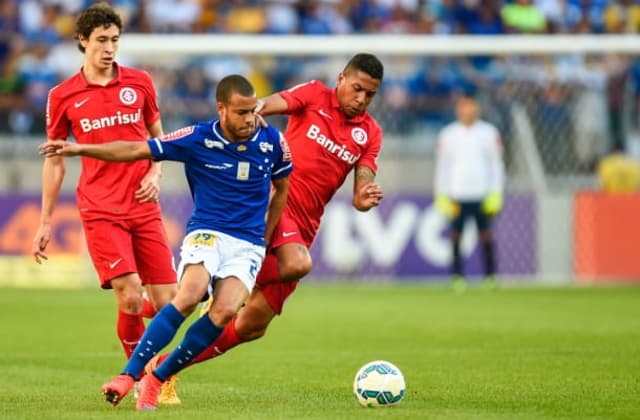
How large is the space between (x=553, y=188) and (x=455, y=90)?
2149 millimetres

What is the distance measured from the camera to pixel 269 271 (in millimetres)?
9578

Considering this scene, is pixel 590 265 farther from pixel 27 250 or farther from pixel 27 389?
pixel 27 389

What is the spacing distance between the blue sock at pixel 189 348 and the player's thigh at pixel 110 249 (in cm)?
108

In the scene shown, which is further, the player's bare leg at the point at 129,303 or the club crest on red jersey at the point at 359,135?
the club crest on red jersey at the point at 359,135

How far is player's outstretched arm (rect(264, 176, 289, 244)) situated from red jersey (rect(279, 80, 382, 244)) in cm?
48

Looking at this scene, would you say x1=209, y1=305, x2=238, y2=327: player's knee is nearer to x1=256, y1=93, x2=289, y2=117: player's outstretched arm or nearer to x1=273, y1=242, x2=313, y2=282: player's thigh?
x1=273, y1=242, x2=313, y2=282: player's thigh

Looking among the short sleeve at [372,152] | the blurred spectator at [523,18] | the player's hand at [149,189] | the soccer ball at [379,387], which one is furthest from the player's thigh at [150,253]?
the blurred spectator at [523,18]

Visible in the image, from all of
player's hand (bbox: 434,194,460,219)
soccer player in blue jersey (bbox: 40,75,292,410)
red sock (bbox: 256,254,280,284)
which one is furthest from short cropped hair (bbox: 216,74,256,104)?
player's hand (bbox: 434,194,460,219)

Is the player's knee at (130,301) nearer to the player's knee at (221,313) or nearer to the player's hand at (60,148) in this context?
the player's knee at (221,313)

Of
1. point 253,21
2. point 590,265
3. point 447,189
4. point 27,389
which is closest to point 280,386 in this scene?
point 27,389

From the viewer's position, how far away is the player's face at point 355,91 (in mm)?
9750

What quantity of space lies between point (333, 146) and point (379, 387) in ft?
6.70

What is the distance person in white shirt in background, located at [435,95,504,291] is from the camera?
66.6ft

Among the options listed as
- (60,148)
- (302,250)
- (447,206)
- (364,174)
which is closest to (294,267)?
(302,250)
